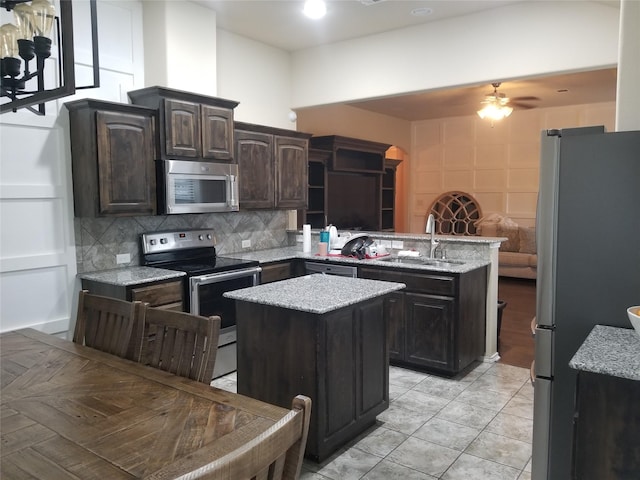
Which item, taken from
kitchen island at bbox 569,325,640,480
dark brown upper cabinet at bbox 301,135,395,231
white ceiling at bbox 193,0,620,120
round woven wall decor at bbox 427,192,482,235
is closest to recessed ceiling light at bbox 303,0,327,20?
white ceiling at bbox 193,0,620,120

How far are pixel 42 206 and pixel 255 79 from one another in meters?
2.54

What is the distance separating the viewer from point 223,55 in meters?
4.70

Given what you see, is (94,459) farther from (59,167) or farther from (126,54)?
(126,54)

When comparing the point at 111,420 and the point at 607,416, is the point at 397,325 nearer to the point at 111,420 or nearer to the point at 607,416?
the point at 607,416

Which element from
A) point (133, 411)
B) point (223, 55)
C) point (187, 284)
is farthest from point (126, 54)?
point (133, 411)

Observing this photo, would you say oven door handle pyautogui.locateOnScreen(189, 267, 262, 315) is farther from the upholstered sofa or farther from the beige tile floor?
the upholstered sofa

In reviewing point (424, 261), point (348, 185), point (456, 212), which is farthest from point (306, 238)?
point (456, 212)

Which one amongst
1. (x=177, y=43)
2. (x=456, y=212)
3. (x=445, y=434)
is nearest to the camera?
(x=445, y=434)

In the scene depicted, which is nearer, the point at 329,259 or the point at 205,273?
the point at 205,273

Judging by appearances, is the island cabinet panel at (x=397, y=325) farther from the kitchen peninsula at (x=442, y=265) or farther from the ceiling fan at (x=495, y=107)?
the ceiling fan at (x=495, y=107)

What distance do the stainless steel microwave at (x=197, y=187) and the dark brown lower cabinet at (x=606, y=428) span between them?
3.04 metres

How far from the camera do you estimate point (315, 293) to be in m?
2.77

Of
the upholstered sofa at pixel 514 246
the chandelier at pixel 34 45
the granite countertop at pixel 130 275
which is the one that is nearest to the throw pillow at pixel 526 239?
the upholstered sofa at pixel 514 246

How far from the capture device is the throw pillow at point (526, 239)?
797 cm
